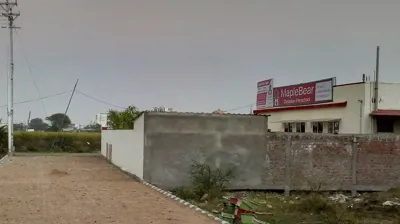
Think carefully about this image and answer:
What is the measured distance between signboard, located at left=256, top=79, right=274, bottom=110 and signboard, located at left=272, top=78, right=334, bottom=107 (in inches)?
21.4

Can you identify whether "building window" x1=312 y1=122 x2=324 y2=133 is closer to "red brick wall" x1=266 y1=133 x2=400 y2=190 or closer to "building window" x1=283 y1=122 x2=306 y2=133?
"building window" x1=283 y1=122 x2=306 y2=133

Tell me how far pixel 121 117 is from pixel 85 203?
31297 millimetres

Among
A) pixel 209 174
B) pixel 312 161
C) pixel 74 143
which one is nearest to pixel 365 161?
pixel 312 161

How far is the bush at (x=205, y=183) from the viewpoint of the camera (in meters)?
18.3

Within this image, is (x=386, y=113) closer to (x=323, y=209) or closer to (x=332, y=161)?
(x=332, y=161)

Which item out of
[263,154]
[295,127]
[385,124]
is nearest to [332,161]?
[263,154]

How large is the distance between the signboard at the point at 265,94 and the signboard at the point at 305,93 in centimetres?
54

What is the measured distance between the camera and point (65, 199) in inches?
592

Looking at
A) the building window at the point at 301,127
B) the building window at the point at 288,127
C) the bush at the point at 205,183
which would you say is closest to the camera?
the bush at the point at 205,183

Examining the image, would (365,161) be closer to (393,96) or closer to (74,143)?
(393,96)

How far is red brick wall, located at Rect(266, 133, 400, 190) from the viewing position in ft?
70.6

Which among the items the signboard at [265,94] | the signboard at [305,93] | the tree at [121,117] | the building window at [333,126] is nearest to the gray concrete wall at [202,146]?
the building window at [333,126]

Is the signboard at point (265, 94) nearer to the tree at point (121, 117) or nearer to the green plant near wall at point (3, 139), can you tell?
the tree at point (121, 117)

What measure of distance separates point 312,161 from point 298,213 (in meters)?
5.63
